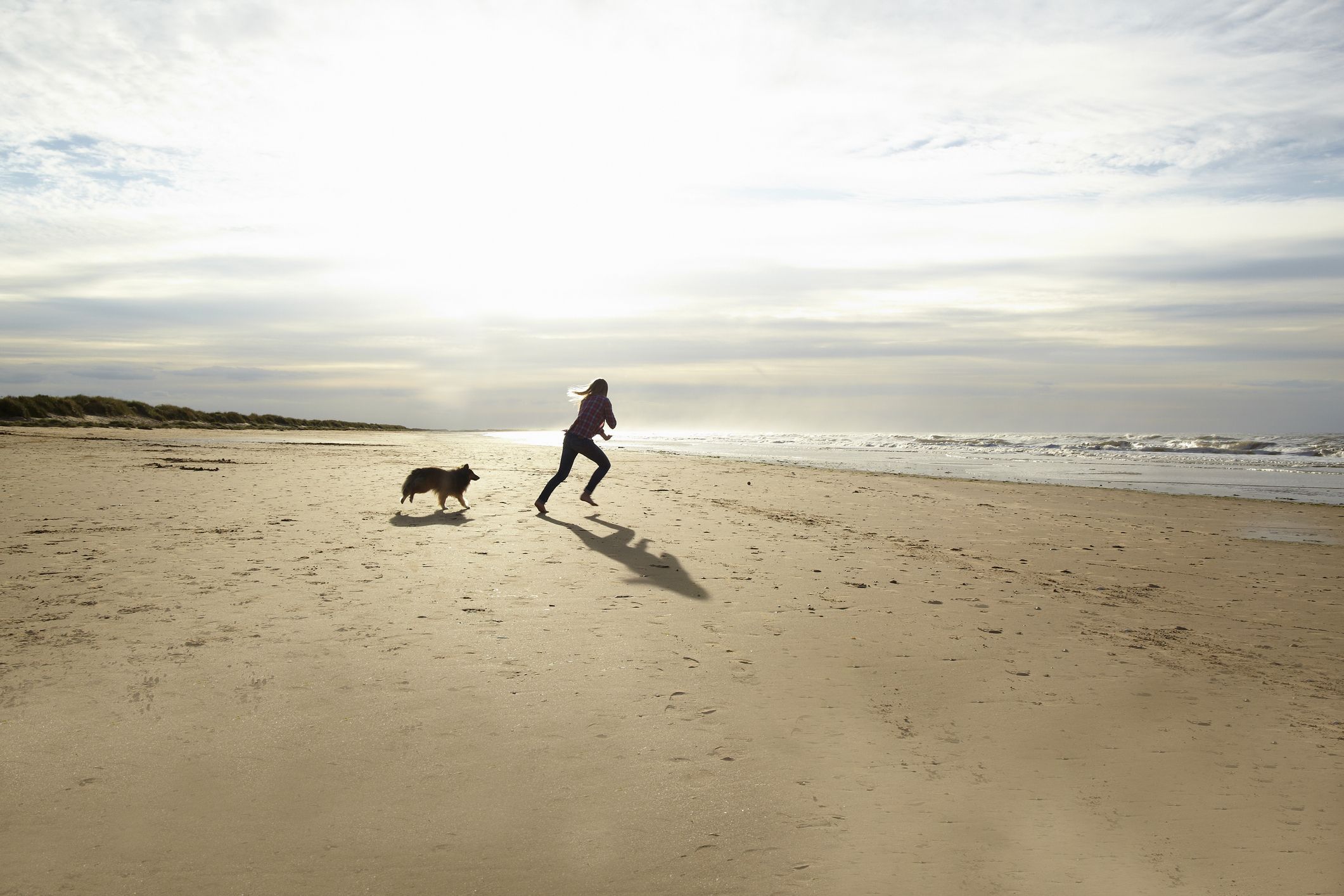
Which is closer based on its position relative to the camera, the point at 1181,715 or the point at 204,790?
the point at 204,790

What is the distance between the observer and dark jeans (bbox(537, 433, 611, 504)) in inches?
450

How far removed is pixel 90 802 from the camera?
2959mm

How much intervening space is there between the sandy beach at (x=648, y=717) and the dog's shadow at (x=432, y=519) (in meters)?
1.08

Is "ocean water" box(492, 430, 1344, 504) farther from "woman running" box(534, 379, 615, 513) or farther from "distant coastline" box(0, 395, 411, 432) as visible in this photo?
"distant coastline" box(0, 395, 411, 432)

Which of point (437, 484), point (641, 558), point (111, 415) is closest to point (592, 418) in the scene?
point (437, 484)

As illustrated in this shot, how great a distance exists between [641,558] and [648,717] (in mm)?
4032

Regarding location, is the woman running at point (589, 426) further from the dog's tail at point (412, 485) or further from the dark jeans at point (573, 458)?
the dog's tail at point (412, 485)

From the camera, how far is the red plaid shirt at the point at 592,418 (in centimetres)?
1173

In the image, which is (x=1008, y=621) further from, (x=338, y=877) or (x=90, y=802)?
(x=90, y=802)

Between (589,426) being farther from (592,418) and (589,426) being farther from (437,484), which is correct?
(437,484)

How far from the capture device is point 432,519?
34.0ft

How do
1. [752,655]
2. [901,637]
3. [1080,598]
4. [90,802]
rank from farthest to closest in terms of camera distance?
[1080,598], [901,637], [752,655], [90,802]

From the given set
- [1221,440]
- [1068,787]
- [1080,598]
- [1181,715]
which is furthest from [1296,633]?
[1221,440]

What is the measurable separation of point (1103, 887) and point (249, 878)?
9.61ft
